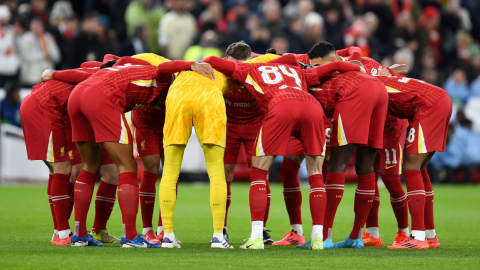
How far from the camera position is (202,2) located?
821 inches

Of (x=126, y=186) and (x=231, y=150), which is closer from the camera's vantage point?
(x=126, y=186)

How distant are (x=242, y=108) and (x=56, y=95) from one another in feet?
7.41

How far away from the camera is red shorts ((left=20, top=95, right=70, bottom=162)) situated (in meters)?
7.79

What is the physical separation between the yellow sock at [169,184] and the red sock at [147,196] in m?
0.90

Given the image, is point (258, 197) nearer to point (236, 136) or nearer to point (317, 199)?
point (317, 199)

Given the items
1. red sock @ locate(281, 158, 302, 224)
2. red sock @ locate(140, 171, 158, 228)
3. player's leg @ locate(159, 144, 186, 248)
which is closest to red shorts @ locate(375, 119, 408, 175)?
red sock @ locate(281, 158, 302, 224)

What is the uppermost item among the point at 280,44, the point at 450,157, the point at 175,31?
the point at 175,31

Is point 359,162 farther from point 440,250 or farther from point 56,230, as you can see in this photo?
point 56,230

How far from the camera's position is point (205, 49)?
17.0 m

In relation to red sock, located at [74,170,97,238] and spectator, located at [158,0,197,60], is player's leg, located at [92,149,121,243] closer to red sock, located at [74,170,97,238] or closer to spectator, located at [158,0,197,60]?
red sock, located at [74,170,97,238]

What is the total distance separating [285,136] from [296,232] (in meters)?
1.75

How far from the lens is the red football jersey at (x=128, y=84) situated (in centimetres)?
724

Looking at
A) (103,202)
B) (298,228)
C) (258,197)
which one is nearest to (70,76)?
(103,202)

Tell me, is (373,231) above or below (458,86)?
below
